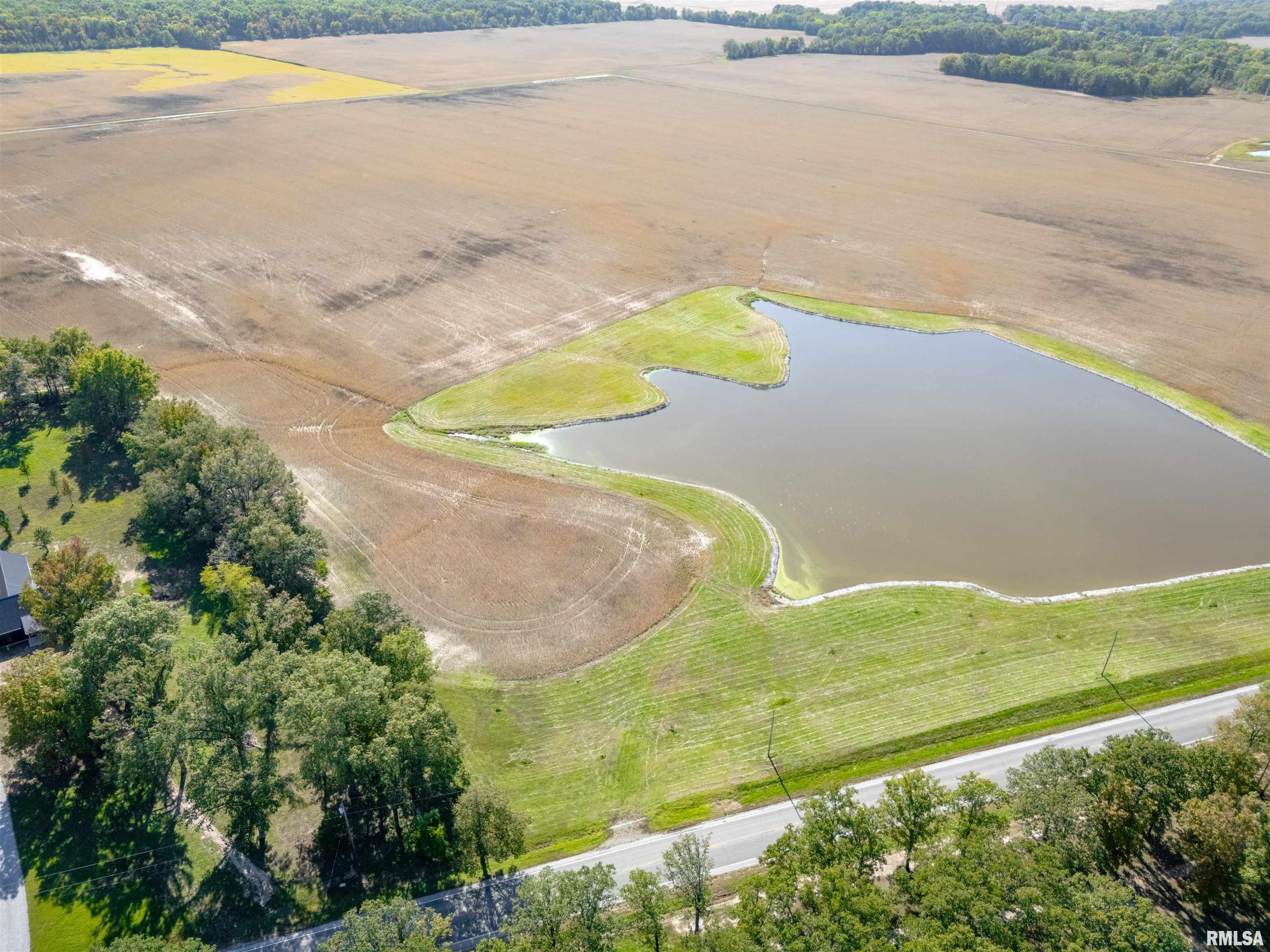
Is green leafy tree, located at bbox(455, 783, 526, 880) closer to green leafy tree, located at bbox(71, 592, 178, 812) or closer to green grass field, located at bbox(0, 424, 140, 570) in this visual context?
green leafy tree, located at bbox(71, 592, 178, 812)

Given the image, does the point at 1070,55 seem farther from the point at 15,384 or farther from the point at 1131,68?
the point at 15,384

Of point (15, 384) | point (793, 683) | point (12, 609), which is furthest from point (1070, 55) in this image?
point (12, 609)

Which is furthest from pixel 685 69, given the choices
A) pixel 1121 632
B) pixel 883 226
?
pixel 1121 632

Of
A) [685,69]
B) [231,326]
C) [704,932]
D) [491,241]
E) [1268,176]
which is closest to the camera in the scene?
[704,932]

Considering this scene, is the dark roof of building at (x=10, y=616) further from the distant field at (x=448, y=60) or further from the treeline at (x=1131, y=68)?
the treeline at (x=1131, y=68)

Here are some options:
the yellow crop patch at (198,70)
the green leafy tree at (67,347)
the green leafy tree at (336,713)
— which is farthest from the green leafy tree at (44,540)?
the yellow crop patch at (198,70)

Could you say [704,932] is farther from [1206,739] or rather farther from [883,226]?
[883,226]
